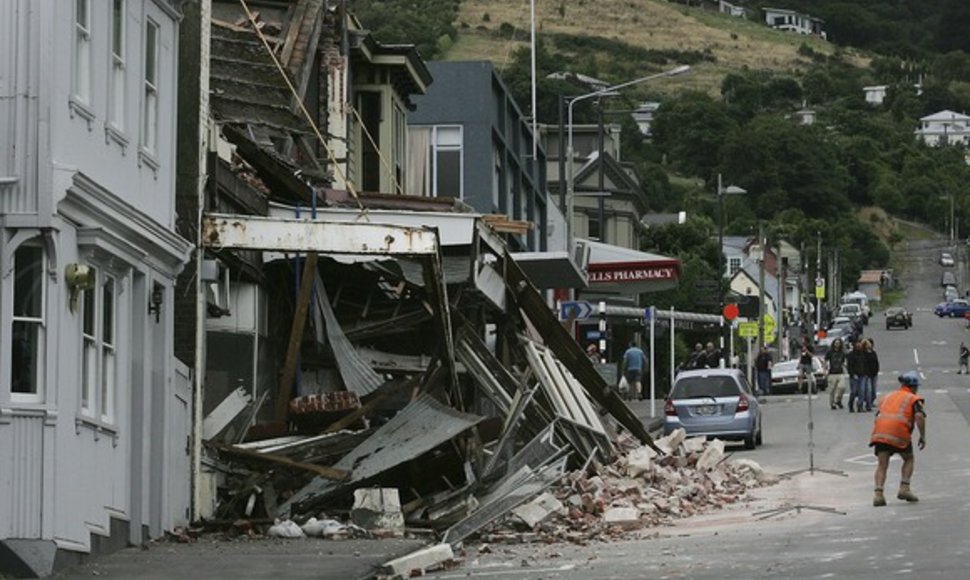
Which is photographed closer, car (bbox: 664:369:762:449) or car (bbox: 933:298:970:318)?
car (bbox: 664:369:762:449)

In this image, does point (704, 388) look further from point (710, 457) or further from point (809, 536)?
point (809, 536)

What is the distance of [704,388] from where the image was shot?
139 ft

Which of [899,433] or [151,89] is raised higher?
[151,89]

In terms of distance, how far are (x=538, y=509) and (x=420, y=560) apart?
4.34 m

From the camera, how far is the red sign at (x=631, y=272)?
54406mm

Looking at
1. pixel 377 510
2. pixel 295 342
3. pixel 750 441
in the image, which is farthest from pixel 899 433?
pixel 750 441

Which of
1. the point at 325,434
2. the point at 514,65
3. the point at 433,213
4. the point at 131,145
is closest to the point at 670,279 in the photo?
the point at 433,213

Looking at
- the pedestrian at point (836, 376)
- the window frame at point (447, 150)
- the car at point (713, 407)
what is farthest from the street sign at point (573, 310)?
the pedestrian at point (836, 376)

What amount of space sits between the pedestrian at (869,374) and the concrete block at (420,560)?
95.5 feet

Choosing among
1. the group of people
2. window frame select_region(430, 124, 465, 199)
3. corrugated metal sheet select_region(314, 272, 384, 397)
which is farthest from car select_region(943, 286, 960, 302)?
corrugated metal sheet select_region(314, 272, 384, 397)

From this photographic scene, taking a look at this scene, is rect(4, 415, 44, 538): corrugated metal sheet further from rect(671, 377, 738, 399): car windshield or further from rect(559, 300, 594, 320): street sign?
rect(559, 300, 594, 320): street sign

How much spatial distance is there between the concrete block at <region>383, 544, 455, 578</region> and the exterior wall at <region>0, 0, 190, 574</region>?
2.67 m

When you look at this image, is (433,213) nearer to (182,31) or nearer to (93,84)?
(182,31)

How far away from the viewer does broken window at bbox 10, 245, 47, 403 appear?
65.4 feet
